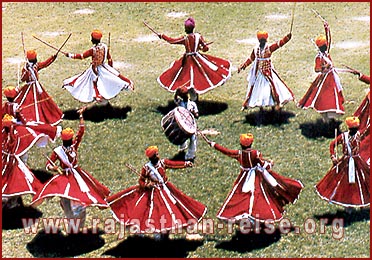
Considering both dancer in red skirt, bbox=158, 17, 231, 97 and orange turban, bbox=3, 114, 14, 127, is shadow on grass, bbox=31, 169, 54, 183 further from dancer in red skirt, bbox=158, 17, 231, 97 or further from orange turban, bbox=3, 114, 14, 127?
dancer in red skirt, bbox=158, 17, 231, 97

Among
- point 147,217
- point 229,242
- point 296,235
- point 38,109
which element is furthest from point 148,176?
point 38,109

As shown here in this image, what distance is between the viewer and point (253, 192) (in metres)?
13.6

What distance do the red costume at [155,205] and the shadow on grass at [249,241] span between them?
0.74 m

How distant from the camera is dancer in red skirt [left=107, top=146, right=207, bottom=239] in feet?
43.4

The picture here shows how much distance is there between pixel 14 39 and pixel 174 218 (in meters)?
13.4

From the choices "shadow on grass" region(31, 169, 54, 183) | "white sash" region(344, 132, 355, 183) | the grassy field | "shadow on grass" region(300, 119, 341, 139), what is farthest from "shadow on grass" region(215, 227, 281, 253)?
"shadow on grass" region(31, 169, 54, 183)

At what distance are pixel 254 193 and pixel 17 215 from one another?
173 inches

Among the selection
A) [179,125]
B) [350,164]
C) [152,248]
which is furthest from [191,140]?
[350,164]

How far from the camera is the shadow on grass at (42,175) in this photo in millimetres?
16500

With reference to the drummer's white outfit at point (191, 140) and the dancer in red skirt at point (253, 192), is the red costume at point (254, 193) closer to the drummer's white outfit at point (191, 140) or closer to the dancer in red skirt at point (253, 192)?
the dancer in red skirt at point (253, 192)

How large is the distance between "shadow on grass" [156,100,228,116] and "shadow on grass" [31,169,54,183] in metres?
3.33

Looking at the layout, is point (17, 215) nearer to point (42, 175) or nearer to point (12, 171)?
point (12, 171)

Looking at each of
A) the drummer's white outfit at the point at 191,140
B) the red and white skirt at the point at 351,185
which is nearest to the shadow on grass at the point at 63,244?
the drummer's white outfit at the point at 191,140

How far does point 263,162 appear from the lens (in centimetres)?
1367
